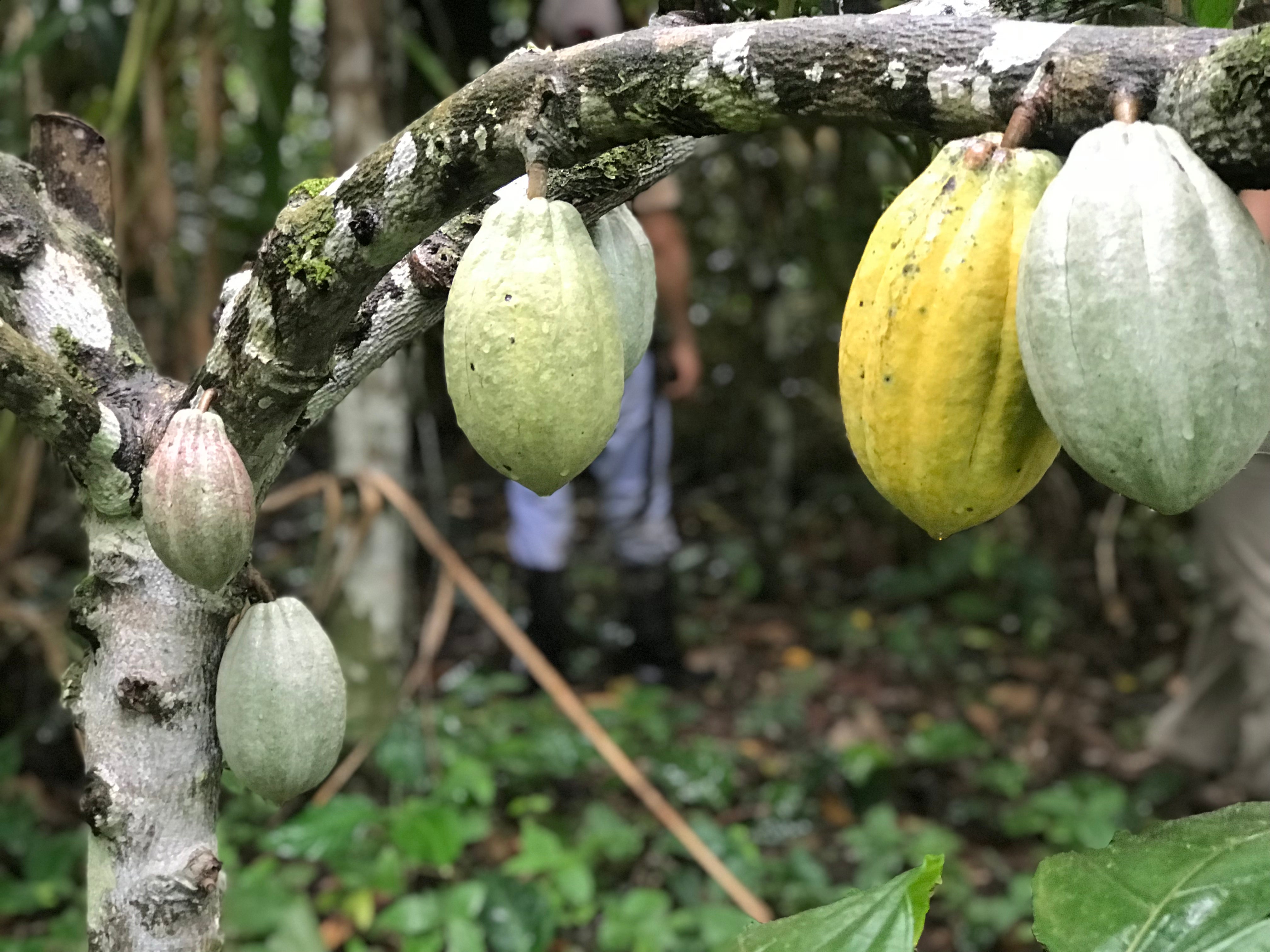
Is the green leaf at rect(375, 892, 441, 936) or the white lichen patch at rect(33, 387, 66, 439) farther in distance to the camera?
the green leaf at rect(375, 892, 441, 936)

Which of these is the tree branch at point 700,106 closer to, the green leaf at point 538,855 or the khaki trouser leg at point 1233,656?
the green leaf at point 538,855

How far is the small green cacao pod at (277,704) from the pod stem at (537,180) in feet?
1.32

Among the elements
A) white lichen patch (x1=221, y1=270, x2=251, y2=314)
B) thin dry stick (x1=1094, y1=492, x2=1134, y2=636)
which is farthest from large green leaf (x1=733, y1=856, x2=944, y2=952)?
thin dry stick (x1=1094, y1=492, x2=1134, y2=636)

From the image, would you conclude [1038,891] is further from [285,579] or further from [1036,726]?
[285,579]

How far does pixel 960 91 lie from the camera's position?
1.56ft

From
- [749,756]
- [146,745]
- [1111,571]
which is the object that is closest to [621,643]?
[749,756]

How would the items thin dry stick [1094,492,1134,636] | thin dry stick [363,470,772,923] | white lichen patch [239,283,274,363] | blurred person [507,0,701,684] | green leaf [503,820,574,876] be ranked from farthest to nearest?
1. blurred person [507,0,701,684]
2. thin dry stick [1094,492,1134,636]
3. green leaf [503,820,574,876]
4. thin dry stick [363,470,772,923]
5. white lichen patch [239,283,274,363]

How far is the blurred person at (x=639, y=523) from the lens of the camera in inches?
122

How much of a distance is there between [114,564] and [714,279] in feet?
13.4

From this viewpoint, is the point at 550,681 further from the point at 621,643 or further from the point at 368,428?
the point at 621,643

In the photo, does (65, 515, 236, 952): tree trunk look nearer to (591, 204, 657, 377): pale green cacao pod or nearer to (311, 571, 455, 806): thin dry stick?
(591, 204, 657, 377): pale green cacao pod

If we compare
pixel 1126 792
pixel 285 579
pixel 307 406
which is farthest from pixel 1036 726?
pixel 307 406

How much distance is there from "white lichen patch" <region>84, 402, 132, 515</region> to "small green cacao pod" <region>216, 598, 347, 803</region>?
0.13m

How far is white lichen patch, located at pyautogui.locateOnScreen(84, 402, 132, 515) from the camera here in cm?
77
